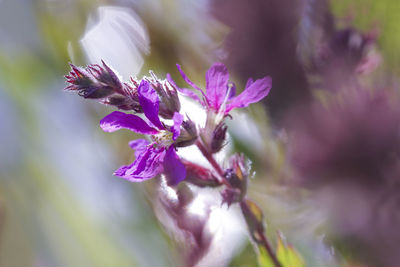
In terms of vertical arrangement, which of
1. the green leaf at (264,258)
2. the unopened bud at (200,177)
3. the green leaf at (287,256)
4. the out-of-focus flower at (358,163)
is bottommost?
the green leaf at (287,256)

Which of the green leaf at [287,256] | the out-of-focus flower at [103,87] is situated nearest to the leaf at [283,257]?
the green leaf at [287,256]

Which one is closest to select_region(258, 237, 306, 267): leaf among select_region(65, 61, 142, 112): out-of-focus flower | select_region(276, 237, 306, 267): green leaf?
select_region(276, 237, 306, 267): green leaf

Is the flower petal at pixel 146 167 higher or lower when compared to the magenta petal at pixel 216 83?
lower

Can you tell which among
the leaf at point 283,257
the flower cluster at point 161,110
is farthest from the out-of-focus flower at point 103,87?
the leaf at point 283,257

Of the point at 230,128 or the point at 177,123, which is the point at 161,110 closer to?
the point at 177,123

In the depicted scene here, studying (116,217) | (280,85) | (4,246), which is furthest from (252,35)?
→ (4,246)

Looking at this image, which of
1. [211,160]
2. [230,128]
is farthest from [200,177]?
[230,128]

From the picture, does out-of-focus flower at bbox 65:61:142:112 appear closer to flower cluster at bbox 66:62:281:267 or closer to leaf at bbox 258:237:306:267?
flower cluster at bbox 66:62:281:267

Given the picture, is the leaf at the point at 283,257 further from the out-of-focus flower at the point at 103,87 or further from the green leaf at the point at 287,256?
the out-of-focus flower at the point at 103,87
